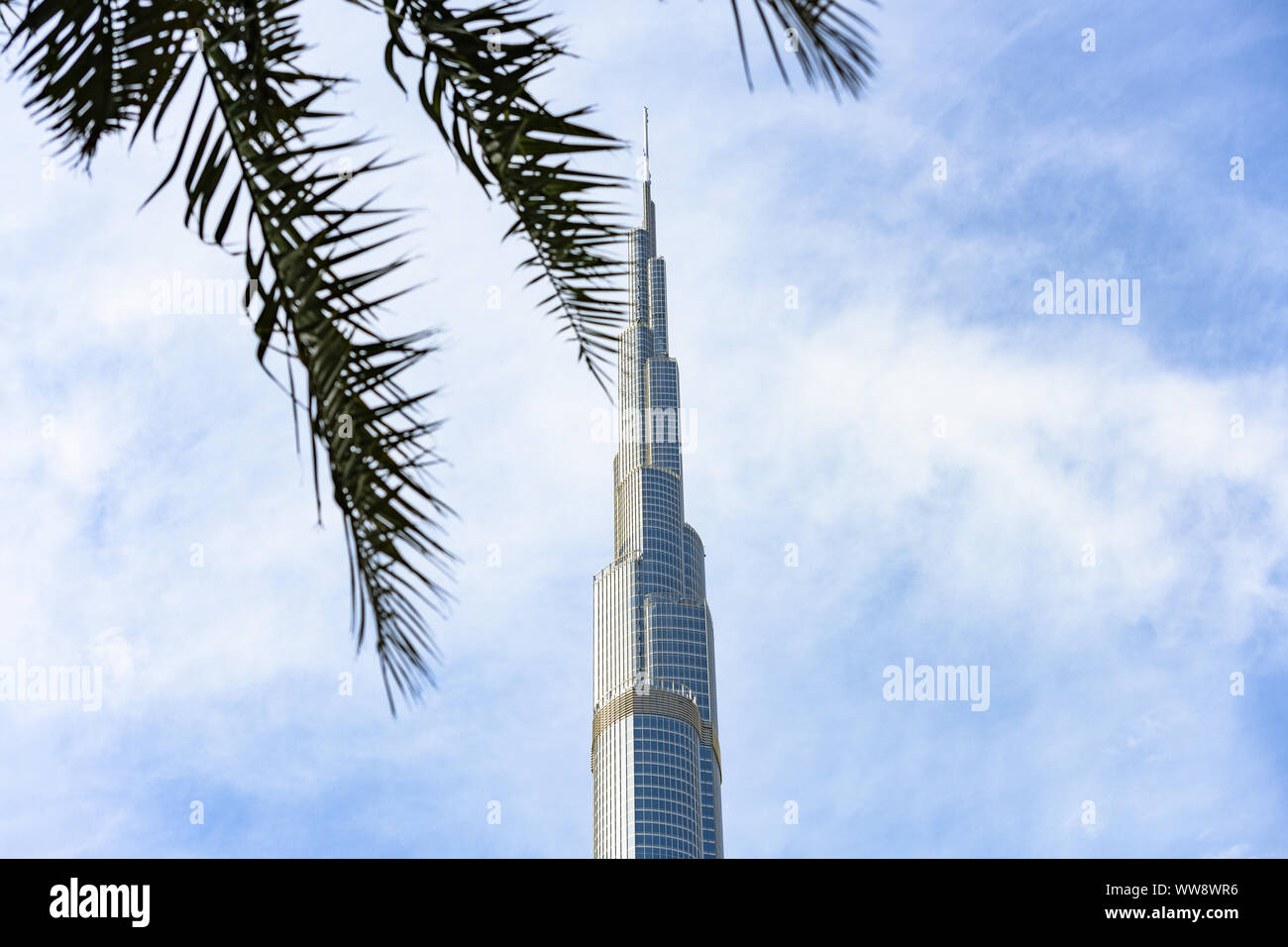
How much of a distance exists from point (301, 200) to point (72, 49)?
1221mm

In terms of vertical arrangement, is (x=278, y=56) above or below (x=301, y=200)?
above

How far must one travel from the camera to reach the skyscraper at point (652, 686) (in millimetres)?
152875

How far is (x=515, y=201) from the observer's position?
5242 mm

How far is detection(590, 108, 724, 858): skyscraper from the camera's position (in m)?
153

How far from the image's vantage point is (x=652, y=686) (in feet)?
549
